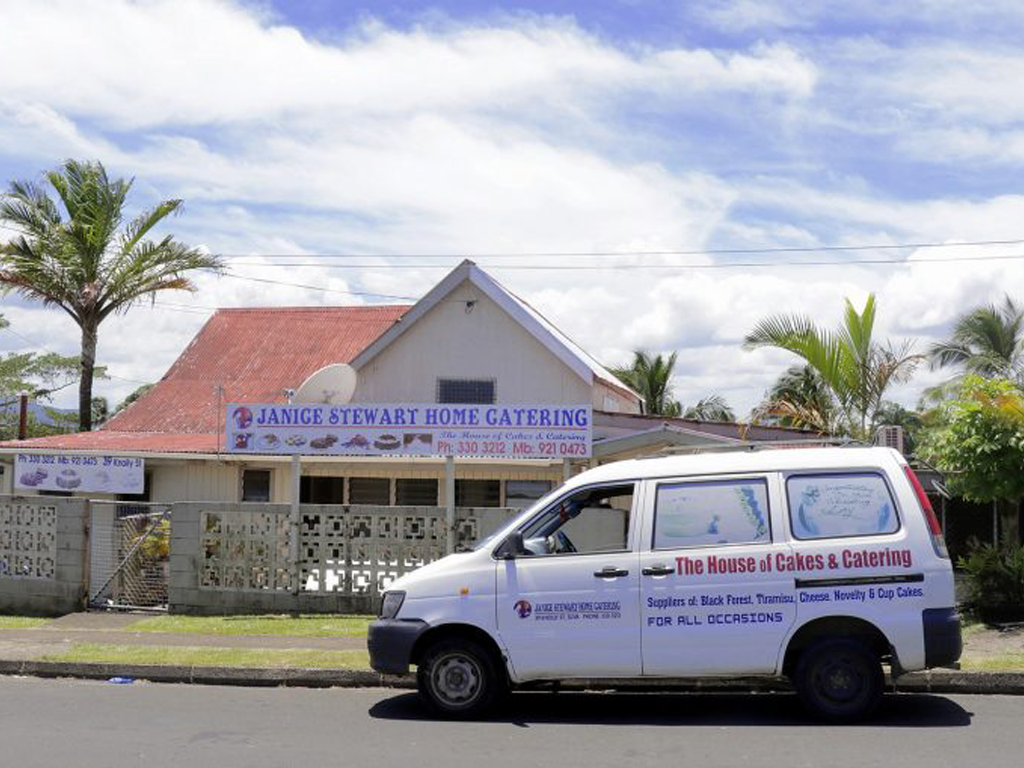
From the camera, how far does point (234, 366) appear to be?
26.4 meters

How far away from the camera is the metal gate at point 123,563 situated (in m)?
15.5

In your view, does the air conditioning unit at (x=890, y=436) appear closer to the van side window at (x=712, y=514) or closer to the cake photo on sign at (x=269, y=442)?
the van side window at (x=712, y=514)

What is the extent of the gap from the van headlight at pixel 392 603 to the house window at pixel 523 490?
39.3 ft

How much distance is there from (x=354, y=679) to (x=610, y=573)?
3141 mm

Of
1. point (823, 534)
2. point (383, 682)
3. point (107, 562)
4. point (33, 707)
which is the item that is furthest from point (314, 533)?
point (823, 534)

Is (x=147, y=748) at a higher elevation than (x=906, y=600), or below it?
below

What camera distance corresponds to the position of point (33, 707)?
9.73 meters

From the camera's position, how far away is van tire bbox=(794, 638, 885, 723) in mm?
8547

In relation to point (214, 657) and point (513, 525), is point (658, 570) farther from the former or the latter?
point (214, 657)

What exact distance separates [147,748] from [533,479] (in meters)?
13.5

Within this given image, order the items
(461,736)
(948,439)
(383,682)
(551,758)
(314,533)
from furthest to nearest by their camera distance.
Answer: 1. (314,533)
2. (948,439)
3. (383,682)
4. (461,736)
5. (551,758)

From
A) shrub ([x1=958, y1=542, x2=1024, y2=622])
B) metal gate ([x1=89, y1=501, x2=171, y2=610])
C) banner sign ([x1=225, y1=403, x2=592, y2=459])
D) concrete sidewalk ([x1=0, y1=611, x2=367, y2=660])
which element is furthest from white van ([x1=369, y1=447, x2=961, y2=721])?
metal gate ([x1=89, y1=501, x2=171, y2=610])

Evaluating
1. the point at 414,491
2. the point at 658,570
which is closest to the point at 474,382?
the point at 414,491

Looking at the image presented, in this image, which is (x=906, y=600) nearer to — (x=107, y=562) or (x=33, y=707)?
(x=33, y=707)
